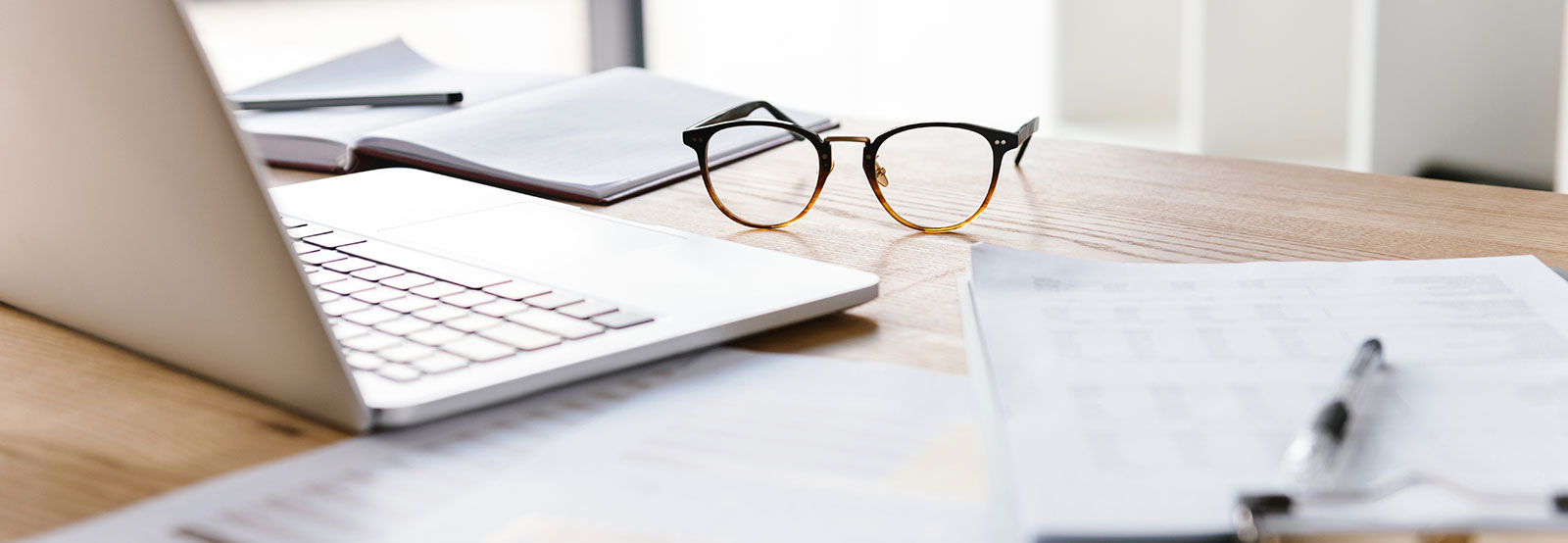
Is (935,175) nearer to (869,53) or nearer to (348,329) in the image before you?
(348,329)

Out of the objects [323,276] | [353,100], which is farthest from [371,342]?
[353,100]

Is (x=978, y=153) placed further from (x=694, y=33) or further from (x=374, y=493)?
(x=694, y=33)

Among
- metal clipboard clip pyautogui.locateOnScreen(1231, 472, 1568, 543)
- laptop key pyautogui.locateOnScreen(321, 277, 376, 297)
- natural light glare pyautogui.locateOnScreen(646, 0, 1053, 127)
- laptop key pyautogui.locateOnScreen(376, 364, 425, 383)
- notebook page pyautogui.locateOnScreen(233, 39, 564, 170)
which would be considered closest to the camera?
metal clipboard clip pyautogui.locateOnScreen(1231, 472, 1568, 543)

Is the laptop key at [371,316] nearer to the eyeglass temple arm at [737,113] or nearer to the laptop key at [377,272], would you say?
the laptop key at [377,272]

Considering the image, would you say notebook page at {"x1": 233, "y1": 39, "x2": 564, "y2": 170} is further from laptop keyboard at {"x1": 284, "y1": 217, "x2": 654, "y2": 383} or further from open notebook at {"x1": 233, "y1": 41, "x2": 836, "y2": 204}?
laptop keyboard at {"x1": 284, "y1": 217, "x2": 654, "y2": 383}

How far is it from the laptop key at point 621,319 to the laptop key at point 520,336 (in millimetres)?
24

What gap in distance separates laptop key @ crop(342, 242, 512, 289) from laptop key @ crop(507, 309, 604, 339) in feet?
0.18

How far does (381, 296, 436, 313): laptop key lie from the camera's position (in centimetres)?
51

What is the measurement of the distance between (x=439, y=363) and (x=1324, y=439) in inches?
12.1

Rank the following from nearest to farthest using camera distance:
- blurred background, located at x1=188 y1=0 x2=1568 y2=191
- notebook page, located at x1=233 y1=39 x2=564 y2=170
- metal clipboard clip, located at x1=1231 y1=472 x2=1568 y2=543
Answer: metal clipboard clip, located at x1=1231 y1=472 x2=1568 y2=543 → notebook page, located at x1=233 y1=39 x2=564 y2=170 → blurred background, located at x1=188 y1=0 x2=1568 y2=191

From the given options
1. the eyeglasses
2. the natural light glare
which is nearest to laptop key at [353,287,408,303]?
the eyeglasses

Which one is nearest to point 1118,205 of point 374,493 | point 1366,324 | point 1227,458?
point 1366,324

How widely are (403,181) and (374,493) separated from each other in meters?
0.48

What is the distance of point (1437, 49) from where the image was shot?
1.72 meters
